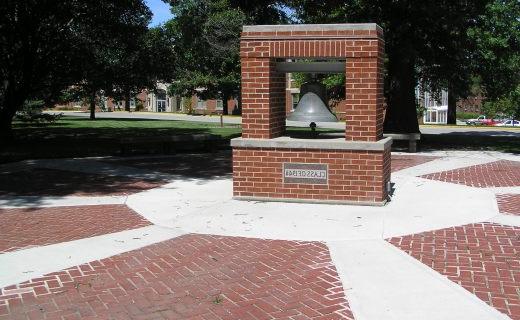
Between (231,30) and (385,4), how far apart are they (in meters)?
25.4

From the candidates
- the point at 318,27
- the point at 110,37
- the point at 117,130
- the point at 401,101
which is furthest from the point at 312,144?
the point at 117,130

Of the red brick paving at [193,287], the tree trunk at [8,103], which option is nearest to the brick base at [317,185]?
the red brick paving at [193,287]

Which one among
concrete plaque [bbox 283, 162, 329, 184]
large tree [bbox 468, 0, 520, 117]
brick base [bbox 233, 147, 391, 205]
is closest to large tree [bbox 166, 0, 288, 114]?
large tree [bbox 468, 0, 520, 117]

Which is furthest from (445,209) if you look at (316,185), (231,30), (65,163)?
(231,30)

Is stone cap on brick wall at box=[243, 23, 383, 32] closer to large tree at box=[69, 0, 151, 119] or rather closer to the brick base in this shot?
the brick base

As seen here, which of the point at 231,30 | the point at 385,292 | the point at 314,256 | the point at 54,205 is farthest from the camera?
the point at 231,30

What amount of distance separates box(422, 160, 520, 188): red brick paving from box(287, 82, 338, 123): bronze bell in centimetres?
383

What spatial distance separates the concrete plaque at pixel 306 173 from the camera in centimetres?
948

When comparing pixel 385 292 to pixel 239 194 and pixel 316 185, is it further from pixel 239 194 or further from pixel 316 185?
pixel 239 194

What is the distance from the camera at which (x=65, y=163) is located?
609 inches

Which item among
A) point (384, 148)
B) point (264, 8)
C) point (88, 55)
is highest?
point (264, 8)

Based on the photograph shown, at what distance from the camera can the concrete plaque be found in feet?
31.1

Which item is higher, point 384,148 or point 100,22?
point 100,22

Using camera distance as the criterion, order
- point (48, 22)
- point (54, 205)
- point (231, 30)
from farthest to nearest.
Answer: point (231, 30), point (48, 22), point (54, 205)
